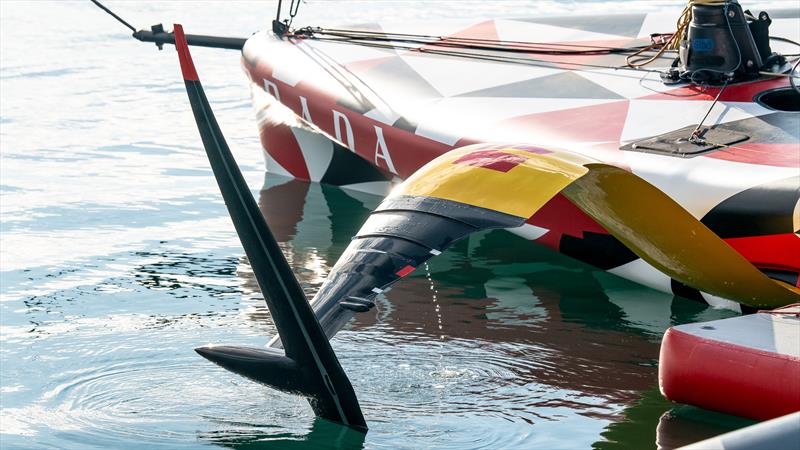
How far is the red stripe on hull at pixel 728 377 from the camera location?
2596mm

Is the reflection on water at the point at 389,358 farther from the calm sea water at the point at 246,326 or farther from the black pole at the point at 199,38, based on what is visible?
the black pole at the point at 199,38

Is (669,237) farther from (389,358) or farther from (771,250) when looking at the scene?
(389,358)

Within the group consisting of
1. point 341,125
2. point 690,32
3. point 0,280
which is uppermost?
point 690,32

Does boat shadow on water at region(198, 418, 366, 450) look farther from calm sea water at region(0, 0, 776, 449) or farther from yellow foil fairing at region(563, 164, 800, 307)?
yellow foil fairing at region(563, 164, 800, 307)

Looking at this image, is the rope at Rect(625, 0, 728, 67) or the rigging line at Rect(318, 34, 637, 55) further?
the rigging line at Rect(318, 34, 637, 55)

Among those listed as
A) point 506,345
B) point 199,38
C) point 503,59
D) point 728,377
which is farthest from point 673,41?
point 199,38

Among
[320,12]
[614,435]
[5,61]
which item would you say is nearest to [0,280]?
[614,435]

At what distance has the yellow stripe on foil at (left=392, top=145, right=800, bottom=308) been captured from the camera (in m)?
2.85

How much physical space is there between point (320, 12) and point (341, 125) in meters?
5.61

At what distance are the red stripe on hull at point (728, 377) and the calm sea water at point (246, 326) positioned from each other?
13 cm

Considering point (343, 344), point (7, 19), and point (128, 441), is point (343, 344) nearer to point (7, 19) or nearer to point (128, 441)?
point (128, 441)

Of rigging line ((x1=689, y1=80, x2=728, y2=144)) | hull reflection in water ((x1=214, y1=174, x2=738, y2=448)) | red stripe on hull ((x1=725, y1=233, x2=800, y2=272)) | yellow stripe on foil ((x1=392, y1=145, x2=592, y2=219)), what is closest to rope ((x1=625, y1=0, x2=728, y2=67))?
rigging line ((x1=689, y1=80, x2=728, y2=144))

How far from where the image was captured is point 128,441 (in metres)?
A: 2.84

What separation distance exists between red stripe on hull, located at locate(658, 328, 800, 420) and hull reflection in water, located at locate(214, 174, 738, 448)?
145mm
